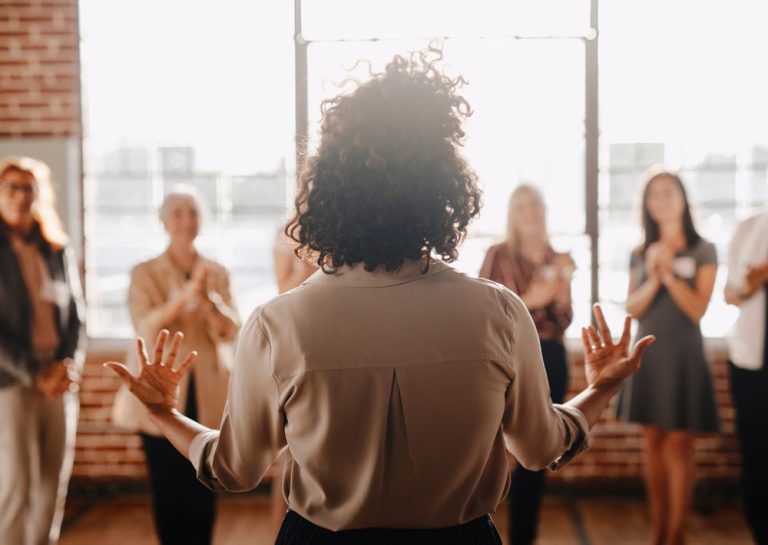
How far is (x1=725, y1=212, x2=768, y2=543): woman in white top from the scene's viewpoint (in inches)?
121

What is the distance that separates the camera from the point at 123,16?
4.42m

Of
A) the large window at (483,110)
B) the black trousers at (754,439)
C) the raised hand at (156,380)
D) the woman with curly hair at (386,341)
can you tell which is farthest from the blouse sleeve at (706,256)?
the raised hand at (156,380)

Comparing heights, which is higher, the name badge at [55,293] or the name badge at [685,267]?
the name badge at [685,267]

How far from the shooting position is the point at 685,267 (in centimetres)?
329

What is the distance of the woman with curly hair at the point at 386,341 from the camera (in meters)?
1.11

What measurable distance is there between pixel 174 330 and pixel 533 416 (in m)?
2.07

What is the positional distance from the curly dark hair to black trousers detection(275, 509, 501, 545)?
415mm

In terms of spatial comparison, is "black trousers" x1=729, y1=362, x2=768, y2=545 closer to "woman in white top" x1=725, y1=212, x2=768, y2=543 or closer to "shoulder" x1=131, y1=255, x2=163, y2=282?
"woman in white top" x1=725, y1=212, x2=768, y2=543

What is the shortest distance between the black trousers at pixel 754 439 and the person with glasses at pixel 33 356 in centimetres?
266

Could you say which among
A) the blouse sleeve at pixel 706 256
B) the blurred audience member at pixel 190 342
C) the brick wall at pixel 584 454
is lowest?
the brick wall at pixel 584 454

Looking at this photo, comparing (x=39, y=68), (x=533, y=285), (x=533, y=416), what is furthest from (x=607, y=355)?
(x=39, y=68)

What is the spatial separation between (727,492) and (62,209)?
396 cm

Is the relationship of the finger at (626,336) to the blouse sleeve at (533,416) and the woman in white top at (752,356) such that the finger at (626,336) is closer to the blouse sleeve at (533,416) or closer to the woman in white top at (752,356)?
the blouse sleeve at (533,416)

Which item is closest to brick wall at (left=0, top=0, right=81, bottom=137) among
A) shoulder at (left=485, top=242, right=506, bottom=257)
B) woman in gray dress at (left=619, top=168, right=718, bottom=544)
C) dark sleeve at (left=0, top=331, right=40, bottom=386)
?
dark sleeve at (left=0, top=331, right=40, bottom=386)
